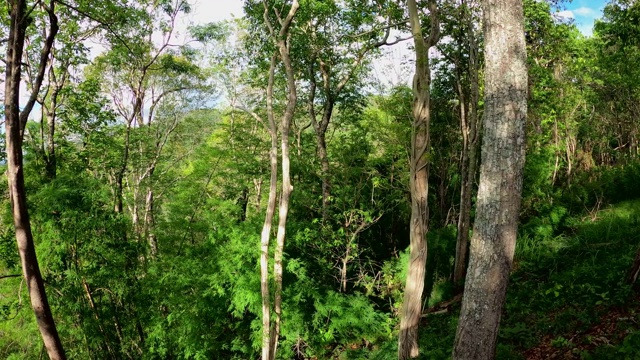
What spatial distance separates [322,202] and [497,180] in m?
7.63

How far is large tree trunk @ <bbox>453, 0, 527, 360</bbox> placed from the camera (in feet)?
10.6

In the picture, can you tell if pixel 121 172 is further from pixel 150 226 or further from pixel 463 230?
pixel 463 230

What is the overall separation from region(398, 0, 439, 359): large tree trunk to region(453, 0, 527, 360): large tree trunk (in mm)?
1678

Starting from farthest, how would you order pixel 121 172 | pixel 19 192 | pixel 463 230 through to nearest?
pixel 121 172, pixel 463 230, pixel 19 192

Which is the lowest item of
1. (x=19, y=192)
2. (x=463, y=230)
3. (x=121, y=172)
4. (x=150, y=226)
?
(x=150, y=226)

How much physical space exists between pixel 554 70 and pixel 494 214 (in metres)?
8.75

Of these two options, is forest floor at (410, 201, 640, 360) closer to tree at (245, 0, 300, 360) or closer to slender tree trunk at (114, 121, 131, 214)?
tree at (245, 0, 300, 360)

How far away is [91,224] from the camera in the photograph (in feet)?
24.2

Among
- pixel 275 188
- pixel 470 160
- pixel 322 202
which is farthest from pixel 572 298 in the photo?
pixel 322 202

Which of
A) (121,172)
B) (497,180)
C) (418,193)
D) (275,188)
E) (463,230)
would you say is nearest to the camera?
(497,180)

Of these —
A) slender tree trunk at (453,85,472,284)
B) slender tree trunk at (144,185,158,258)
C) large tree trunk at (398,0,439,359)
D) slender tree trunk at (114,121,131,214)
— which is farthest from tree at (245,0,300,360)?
slender tree trunk at (114,121,131,214)

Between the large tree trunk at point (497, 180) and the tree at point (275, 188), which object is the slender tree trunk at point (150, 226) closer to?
the tree at point (275, 188)

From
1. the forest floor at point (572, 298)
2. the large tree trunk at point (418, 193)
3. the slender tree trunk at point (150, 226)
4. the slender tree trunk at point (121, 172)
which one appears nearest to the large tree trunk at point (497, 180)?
the forest floor at point (572, 298)

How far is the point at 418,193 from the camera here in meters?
5.10
